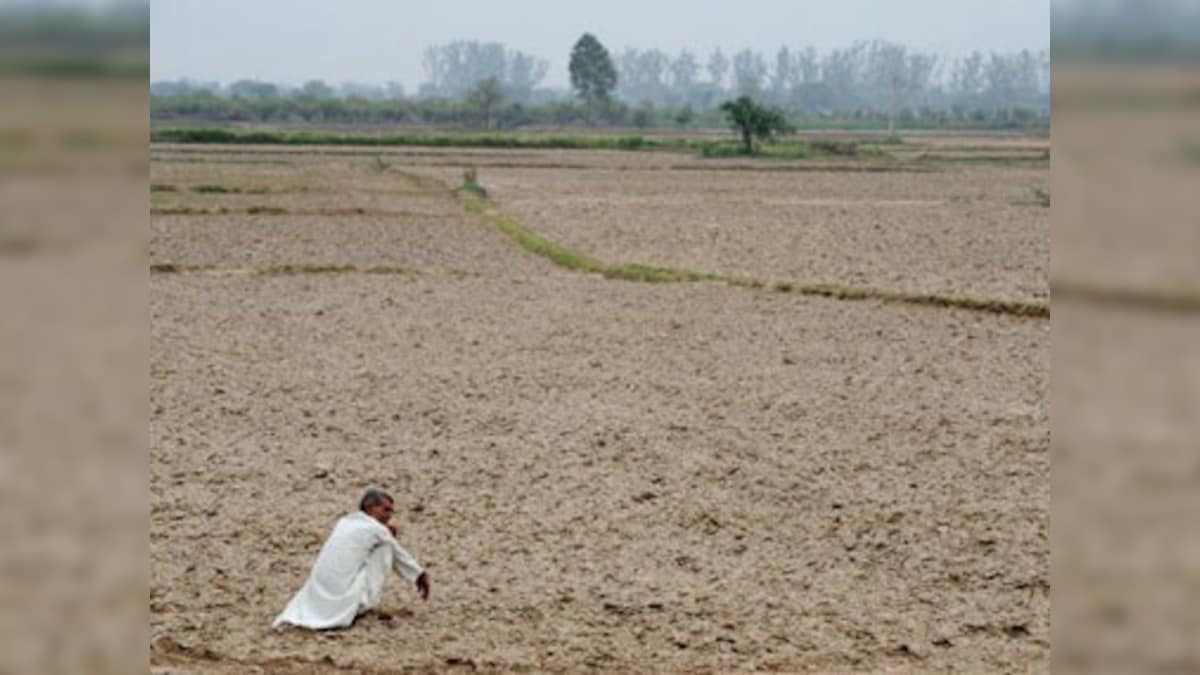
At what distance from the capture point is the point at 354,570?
17.4 ft

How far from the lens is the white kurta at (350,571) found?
17.4 ft

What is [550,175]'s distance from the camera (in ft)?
121

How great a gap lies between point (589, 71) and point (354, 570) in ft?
320

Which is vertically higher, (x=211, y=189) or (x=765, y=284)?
(x=211, y=189)

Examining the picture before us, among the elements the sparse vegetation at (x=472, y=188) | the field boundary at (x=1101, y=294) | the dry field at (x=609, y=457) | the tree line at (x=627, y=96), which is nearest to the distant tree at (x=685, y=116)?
the tree line at (x=627, y=96)

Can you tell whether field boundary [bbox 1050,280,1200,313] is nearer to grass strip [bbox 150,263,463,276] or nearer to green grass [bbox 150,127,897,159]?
grass strip [bbox 150,263,463,276]

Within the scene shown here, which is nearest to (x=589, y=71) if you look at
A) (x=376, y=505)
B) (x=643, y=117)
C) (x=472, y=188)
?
(x=643, y=117)

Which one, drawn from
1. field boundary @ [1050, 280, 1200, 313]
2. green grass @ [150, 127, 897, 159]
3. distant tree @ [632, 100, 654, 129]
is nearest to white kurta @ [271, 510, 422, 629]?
field boundary @ [1050, 280, 1200, 313]

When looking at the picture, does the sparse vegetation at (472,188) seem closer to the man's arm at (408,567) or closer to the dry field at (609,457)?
the dry field at (609,457)

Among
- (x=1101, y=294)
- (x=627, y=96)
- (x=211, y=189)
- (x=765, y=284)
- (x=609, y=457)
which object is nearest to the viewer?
(x=1101, y=294)

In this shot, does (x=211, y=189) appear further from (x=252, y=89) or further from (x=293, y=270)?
(x=252, y=89)

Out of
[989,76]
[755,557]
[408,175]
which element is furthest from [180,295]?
[989,76]

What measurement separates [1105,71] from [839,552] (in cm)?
550

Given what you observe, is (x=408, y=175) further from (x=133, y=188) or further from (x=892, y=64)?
(x=892, y=64)
